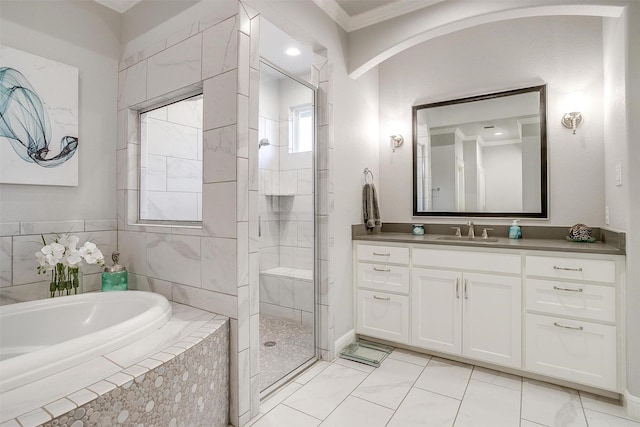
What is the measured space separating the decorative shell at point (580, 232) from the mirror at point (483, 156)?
26 cm

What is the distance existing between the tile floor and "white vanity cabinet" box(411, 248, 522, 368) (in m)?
0.19


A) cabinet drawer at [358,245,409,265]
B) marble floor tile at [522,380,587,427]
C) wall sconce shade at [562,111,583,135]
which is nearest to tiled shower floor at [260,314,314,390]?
cabinet drawer at [358,245,409,265]

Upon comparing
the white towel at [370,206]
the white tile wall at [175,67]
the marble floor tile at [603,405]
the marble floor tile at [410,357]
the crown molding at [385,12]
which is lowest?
the marble floor tile at [603,405]

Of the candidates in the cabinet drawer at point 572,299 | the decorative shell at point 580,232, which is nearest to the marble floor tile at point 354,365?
the cabinet drawer at point 572,299

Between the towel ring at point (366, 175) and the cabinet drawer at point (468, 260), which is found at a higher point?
the towel ring at point (366, 175)

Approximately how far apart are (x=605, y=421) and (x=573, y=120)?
1993 mm

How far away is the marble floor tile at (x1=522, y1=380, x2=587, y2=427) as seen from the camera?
5.69 ft

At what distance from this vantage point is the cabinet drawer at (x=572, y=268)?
1.86 meters

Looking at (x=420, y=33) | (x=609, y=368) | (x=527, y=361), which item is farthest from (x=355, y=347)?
(x=420, y=33)

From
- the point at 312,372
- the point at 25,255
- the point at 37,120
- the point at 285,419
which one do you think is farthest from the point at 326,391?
the point at 37,120

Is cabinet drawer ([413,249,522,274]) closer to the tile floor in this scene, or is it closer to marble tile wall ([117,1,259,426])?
the tile floor

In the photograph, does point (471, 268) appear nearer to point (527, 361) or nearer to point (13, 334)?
point (527, 361)

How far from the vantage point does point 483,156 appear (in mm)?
2760

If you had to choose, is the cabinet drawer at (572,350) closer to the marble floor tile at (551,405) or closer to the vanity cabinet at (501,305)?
the vanity cabinet at (501,305)
